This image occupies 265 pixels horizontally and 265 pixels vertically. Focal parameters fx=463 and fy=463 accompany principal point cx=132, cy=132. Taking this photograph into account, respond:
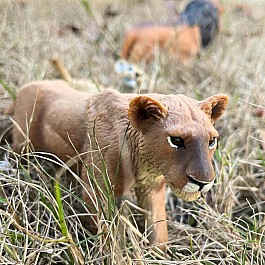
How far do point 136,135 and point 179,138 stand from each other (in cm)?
19

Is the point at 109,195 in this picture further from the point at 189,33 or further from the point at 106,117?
the point at 189,33

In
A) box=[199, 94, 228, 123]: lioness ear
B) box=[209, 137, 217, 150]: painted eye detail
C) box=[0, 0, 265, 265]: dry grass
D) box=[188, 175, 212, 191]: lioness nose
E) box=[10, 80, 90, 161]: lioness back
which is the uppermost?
box=[199, 94, 228, 123]: lioness ear

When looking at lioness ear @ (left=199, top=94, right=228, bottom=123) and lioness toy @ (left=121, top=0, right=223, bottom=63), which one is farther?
lioness toy @ (left=121, top=0, right=223, bottom=63)

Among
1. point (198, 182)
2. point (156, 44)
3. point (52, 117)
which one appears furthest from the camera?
point (156, 44)

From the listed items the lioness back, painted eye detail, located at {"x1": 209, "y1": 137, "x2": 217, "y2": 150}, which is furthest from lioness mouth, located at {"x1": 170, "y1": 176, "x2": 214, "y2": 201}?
the lioness back

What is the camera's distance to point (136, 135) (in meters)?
1.40

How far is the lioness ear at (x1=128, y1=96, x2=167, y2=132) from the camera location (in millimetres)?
1272

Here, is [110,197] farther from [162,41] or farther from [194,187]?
[162,41]

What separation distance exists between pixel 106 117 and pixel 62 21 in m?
2.53

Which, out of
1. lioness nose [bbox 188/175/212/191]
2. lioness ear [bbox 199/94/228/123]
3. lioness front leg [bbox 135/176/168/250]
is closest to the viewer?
lioness nose [bbox 188/175/212/191]

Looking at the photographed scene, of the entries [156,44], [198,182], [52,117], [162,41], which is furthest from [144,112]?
[162,41]

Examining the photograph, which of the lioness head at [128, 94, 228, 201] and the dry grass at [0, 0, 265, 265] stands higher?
the lioness head at [128, 94, 228, 201]

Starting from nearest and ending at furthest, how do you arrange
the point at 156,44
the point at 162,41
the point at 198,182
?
1. the point at 198,182
2. the point at 156,44
3. the point at 162,41

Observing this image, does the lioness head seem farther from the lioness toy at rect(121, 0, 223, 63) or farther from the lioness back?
the lioness toy at rect(121, 0, 223, 63)
